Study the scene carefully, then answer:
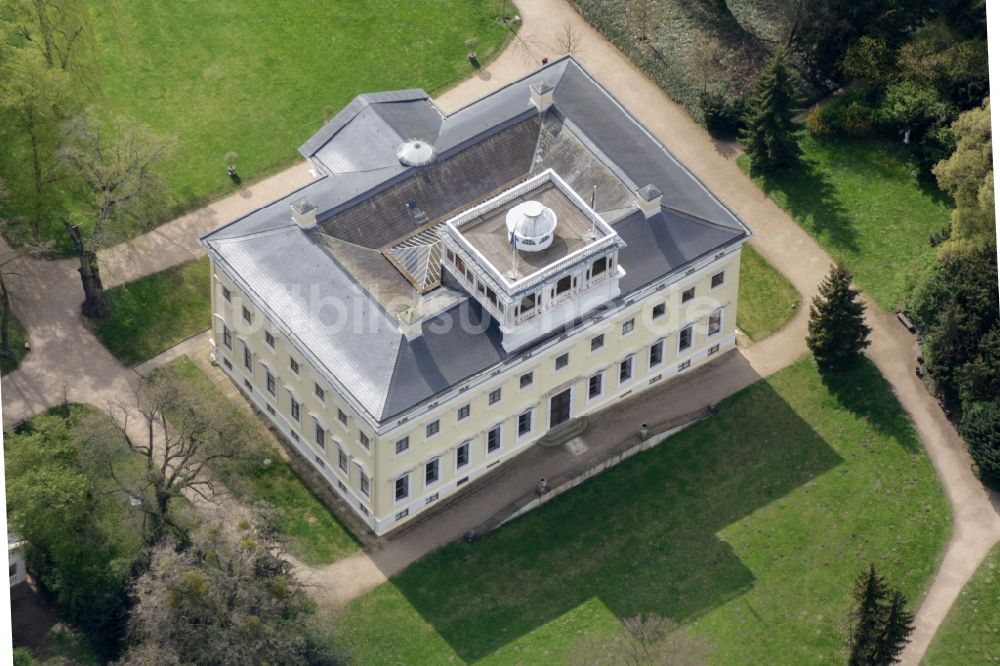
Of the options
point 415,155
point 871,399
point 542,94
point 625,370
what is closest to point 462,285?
point 415,155

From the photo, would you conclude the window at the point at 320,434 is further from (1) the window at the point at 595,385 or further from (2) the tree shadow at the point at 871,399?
(2) the tree shadow at the point at 871,399

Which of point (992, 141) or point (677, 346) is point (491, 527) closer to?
point (677, 346)

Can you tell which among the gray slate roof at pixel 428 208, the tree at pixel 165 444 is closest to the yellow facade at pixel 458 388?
the gray slate roof at pixel 428 208

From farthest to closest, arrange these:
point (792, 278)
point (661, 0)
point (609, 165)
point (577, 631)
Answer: point (661, 0), point (792, 278), point (609, 165), point (577, 631)

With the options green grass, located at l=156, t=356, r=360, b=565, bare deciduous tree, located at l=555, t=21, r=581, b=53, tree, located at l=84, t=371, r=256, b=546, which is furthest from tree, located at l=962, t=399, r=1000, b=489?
tree, located at l=84, t=371, r=256, b=546

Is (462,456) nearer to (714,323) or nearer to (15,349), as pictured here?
(714,323)

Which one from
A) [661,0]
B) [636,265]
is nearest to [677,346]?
[636,265]
